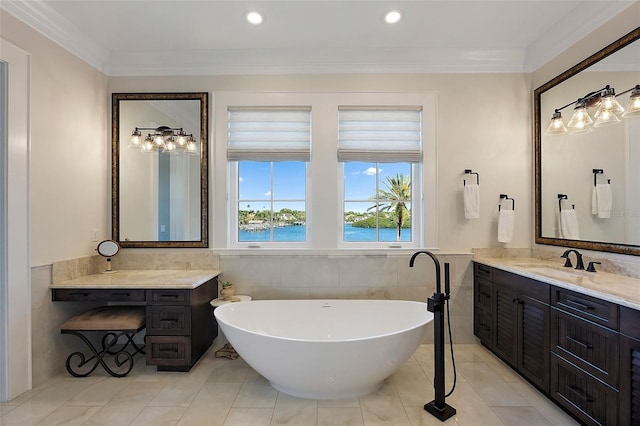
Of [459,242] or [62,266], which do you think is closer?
[62,266]

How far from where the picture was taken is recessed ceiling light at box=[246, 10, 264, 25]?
7.72 feet

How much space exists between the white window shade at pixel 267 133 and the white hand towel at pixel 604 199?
2233mm

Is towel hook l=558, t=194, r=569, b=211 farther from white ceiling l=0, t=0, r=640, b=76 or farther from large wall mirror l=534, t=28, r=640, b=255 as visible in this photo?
white ceiling l=0, t=0, r=640, b=76

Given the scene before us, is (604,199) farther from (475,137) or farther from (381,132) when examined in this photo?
(381,132)

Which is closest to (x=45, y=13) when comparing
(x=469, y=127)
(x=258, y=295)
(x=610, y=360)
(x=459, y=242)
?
(x=258, y=295)

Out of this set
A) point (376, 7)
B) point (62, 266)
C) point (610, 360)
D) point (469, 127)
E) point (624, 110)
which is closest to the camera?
point (610, 360)

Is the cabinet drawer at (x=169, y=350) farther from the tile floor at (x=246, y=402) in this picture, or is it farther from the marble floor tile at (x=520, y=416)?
the marble floor tile at (x=520, y=416)

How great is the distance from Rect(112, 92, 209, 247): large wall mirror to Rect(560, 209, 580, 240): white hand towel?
307cm

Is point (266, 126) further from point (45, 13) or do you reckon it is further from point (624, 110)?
point (624, 110)

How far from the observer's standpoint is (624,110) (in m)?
2.01

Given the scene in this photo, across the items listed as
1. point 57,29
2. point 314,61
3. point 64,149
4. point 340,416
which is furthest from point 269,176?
point 340,416

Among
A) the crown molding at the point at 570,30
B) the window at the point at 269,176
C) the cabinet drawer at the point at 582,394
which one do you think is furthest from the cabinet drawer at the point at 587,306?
the window at the point at 269,176

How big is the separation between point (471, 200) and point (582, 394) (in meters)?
1.55

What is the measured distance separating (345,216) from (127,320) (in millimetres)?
1999
